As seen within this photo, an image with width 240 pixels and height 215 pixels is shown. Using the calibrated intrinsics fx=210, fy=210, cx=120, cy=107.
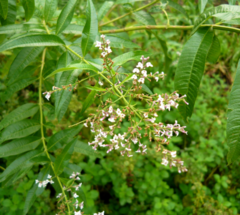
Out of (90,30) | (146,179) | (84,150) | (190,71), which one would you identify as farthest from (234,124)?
(146,179)

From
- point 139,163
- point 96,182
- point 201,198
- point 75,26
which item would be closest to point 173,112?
point 139,163

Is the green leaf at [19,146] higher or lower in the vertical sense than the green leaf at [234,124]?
lower

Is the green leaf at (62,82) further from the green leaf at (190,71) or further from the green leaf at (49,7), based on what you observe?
the green leaf at (190,71)

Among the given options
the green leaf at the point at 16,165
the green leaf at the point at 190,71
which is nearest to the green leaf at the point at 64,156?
the green leaf at the point at 16,165

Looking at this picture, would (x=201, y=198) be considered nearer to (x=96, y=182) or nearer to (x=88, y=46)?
(x=96, y=182)

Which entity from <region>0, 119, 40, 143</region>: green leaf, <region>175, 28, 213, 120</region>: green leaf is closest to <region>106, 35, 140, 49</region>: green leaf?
<region>175, 28, 213, 120</region>: green leaf

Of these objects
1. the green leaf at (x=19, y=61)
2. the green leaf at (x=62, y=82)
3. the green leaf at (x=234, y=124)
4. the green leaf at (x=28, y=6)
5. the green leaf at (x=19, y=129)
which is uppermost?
the green leaf at (x=28, y=6)
